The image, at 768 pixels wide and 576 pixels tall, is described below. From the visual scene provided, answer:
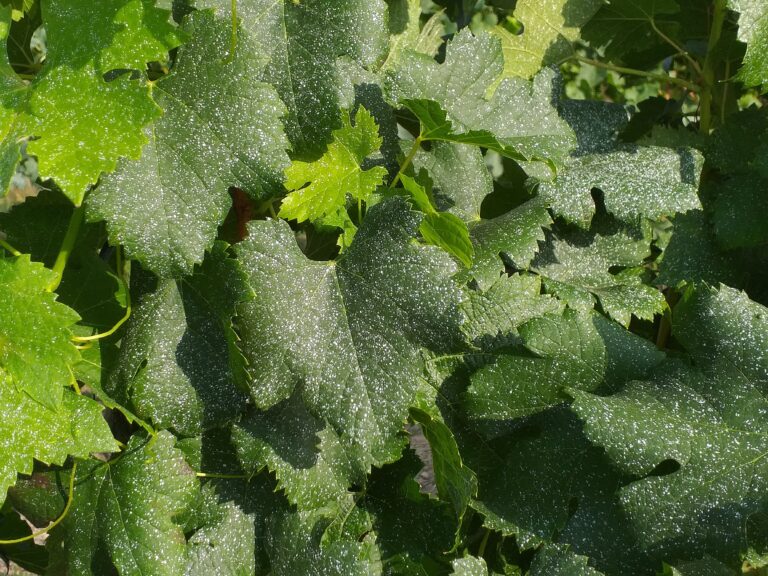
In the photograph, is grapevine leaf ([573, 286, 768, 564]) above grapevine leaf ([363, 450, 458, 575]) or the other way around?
above

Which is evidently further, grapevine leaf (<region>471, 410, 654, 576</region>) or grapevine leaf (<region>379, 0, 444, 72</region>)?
grapevine leaf (<region>379, 0, 444, 72</region>)

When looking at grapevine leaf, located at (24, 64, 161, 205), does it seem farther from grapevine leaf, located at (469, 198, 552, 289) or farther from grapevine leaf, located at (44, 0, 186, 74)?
grapevine leaf, located at (469, 198, 552, 289)

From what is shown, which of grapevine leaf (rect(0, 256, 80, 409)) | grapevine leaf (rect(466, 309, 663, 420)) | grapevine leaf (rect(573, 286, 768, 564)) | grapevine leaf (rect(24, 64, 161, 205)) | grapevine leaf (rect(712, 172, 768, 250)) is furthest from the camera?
grapevine leaf (rect(712, 172, 768, 250))

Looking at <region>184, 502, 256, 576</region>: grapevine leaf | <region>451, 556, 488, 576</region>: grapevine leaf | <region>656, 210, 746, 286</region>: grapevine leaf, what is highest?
<region>656, 210, 746, 286</region>: grapevine leaf

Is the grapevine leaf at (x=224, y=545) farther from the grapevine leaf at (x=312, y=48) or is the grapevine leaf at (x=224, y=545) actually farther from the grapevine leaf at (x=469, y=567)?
the grapevine leaf at (x=312, y=48)

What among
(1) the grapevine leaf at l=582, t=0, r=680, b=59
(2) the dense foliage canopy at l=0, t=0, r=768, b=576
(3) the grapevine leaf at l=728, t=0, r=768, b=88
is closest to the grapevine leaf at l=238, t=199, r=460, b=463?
(2) the dense foliage canopy at l=0, t=0, r=768, b=576

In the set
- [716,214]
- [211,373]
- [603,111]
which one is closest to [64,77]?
[211,373]

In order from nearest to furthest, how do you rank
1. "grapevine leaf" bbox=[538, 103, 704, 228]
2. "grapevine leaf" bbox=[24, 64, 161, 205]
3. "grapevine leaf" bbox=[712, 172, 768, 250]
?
1. "grapevine leaf" bbox=[24, 64, 161, 205]
2. "grapevine leaf" bbox=[538, 103, 704, 228]
3. "grapevine leaf" bbox=[712, 172, 768, 250]
